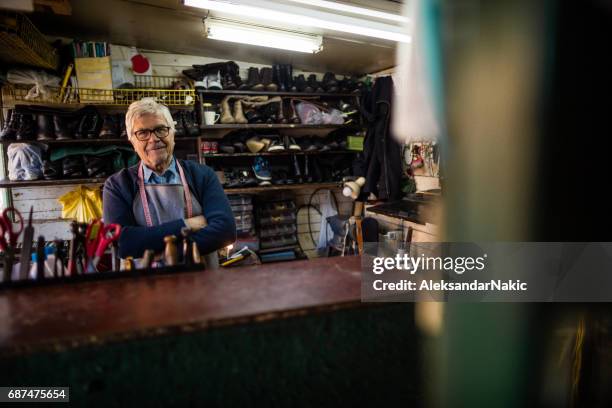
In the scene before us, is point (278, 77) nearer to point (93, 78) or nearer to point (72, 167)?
point (93, 78)

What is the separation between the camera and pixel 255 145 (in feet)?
12.8

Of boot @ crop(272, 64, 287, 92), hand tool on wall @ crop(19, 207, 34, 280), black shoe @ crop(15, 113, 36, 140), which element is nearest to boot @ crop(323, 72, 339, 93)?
boot @ crop(272, 64, 287, 92)

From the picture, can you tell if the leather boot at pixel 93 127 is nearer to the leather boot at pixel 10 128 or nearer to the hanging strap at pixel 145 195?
the leather boot at pixel 10 128

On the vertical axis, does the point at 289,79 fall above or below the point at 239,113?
above

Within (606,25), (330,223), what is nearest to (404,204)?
(330,223)

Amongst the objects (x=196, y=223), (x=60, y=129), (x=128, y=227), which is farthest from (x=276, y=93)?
(x=128, y=227)

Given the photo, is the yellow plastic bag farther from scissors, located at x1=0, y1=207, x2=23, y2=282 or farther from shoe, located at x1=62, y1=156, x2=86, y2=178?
scissors, located at x1=0, y1=207, x2=23, y2=282

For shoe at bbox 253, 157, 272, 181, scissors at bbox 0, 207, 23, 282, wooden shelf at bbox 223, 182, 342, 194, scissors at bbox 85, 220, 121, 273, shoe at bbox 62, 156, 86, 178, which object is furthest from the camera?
shoe at bbox 253, 157, 272, 181

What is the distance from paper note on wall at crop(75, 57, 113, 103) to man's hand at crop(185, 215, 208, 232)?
2077mm

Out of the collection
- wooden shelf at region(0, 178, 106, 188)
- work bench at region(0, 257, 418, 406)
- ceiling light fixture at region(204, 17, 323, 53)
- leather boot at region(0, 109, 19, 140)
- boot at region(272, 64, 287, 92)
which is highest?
ceiling light fixture at region(204, 17, 323, 53)

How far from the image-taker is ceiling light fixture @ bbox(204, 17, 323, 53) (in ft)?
9.32

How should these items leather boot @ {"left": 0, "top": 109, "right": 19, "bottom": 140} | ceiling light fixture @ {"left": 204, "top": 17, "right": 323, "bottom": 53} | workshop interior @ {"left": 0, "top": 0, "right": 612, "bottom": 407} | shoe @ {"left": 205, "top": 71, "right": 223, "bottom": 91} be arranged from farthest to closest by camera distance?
shoe @ {"left": 205, "top": 71, "right": 223, "bottom": 91} < leather boot @ {"left": 0, "top": 109, "right": 19, "bottom": 140} < ceiling light fixture @ {"left": 204, "top": 17, "right": 323, "bottom": 53} < workshop interior @ {"left": 0, "top": 0, "right": 612, "bottom": 407}

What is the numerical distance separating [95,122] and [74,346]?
10.8ft

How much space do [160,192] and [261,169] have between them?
7.09ft
